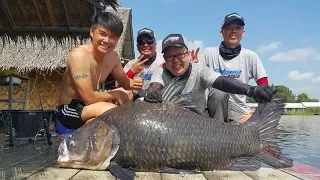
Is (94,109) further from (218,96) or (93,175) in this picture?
(218,96)

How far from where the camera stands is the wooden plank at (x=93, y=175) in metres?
2.62

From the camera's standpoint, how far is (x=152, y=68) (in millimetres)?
5637

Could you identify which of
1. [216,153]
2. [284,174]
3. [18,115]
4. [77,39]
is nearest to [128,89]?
[216,153]

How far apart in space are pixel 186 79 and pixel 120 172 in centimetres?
170

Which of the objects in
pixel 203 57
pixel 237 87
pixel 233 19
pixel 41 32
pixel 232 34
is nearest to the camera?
pixel 237 87

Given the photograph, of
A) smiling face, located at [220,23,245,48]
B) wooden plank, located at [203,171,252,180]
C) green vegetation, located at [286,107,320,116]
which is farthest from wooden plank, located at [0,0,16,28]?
green vegetation, located at [286,107,320,116]

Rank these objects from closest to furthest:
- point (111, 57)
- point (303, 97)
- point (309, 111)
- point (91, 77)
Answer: point (91, 77) < point (111, 57) < point (309, 111) < point (303, 97)

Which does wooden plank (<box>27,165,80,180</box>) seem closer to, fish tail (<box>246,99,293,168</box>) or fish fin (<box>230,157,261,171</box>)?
fish fin (<box>230,157,261,171</box>)

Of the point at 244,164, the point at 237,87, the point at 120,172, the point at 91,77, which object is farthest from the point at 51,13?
the point at 244,164

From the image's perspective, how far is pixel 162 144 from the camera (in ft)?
9.42

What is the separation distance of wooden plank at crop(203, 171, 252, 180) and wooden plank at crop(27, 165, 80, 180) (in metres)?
1.13

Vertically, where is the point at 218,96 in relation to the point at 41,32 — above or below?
below

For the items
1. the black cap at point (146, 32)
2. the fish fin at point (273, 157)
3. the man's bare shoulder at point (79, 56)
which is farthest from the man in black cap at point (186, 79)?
the black cap at point (146, 32)

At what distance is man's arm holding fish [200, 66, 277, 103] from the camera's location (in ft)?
10.7
